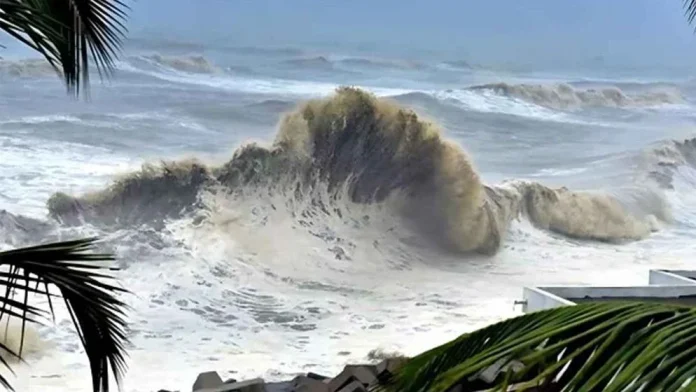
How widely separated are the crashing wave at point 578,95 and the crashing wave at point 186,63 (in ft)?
4.35

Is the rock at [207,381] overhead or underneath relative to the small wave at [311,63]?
underneath

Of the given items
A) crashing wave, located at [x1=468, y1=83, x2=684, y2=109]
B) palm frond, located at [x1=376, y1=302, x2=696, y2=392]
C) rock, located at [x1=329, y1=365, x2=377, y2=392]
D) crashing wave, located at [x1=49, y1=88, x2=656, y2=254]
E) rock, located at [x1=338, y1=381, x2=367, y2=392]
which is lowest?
rock, located at [x1=329, y1=365, x2=377, y2=392]

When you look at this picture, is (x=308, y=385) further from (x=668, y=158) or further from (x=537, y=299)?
(x=668, y=158)

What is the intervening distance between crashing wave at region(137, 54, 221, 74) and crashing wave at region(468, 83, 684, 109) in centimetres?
133

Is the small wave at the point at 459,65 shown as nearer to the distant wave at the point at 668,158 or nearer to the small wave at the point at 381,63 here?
the small wave at the point at 381,63

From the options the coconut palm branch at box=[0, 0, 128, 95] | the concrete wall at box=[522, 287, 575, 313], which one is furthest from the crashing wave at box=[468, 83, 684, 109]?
the coconut palm branch at box=[0, 0, 128, 95]

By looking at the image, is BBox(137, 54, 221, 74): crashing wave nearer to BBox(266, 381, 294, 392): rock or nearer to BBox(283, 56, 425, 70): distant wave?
BBox(283, 56, 425, 70): distant wave

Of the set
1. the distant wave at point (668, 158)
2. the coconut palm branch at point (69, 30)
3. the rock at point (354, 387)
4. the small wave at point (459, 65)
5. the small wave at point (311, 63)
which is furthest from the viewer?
the distant wave at point (668, 158)

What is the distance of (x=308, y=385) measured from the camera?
2.98 m

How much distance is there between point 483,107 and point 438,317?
1131mm

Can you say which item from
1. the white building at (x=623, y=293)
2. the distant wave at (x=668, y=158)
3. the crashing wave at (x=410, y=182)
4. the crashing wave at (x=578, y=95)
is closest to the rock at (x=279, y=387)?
the white building at (x=623, y=293)

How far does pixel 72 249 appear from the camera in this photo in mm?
1117

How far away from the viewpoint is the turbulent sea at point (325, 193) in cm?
369

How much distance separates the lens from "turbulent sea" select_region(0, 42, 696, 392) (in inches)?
145
